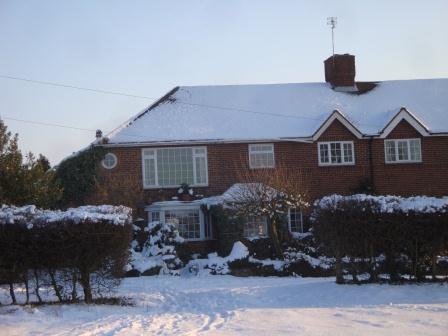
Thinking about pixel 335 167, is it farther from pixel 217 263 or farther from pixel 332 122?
pixel 217 263

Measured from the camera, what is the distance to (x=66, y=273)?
13.5 metres

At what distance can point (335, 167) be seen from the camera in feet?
94.2

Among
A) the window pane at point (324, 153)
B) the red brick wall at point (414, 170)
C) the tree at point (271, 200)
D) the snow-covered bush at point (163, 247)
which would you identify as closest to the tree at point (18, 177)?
the snow-covered bush at point (163, 247)

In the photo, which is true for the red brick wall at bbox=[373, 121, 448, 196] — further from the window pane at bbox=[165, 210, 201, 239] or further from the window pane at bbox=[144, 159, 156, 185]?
the window pane at bbox=[144, 159, 156, 185]

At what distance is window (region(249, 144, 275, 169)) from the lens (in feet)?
92.5

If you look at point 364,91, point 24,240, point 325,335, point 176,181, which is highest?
point 364,91

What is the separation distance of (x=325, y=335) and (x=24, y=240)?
6709 millimetres

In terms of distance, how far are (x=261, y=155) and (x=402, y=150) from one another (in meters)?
6.63

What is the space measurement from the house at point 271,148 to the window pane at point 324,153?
0.05 m

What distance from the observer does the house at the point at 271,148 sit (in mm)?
27391

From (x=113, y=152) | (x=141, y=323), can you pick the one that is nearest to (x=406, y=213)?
(x=141, y=323)

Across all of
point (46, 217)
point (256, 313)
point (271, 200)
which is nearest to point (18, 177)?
point (46, 217)

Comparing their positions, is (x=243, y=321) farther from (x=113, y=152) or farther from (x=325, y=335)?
(x=113, y=152)

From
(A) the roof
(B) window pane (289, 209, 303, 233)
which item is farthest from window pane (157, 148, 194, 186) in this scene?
(B) window pane (289, 209, 303, 233)
